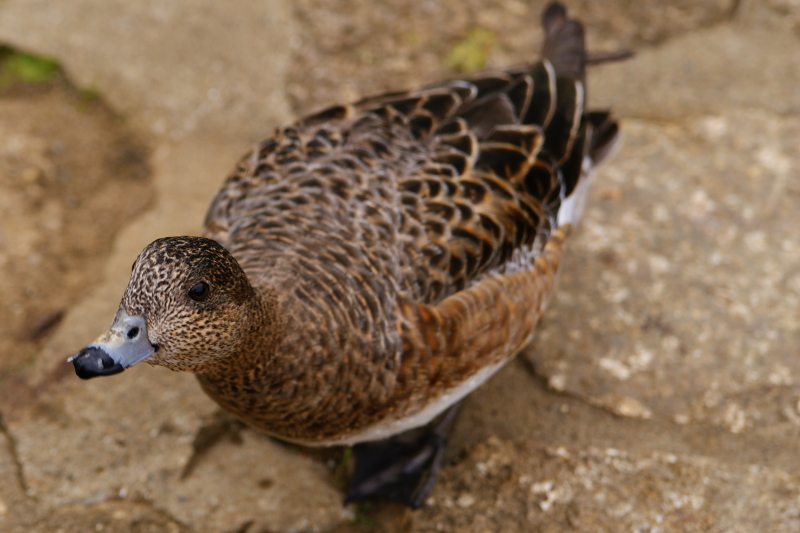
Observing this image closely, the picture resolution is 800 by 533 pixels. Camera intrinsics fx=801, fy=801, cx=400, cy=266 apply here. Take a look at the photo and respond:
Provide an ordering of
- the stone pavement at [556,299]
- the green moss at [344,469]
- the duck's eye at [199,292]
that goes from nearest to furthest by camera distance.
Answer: the duck's eye at [199,292] → the stone pavement at [556,299] → the green moss at [344,469]

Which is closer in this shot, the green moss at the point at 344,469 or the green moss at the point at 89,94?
the green moss at the point at 344,469

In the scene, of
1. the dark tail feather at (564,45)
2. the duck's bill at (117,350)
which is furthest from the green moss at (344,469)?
the dark tail feather at (564,45)

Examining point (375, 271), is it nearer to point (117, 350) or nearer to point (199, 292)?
point (199, 292)

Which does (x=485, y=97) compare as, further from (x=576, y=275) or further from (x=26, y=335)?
(x=26, y=335)

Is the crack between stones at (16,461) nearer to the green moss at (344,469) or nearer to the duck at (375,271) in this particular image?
the duck at (375,271)

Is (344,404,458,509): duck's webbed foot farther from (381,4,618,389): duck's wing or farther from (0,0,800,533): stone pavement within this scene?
(381,4,618,389): duck's wing

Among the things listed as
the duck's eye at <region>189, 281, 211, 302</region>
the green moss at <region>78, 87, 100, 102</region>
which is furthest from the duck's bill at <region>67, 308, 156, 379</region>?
the green moss at <region>78, 87, 100, 102</region>

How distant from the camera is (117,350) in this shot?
7.48 feet

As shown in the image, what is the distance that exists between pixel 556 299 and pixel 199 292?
2.15 m

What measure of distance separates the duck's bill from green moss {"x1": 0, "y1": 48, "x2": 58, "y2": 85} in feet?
9.98

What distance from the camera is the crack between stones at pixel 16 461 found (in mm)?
3203

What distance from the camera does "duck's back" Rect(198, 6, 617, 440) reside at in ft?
9.52

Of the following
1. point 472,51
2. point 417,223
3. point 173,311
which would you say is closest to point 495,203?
point 417,223

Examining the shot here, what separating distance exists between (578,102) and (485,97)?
49cm
